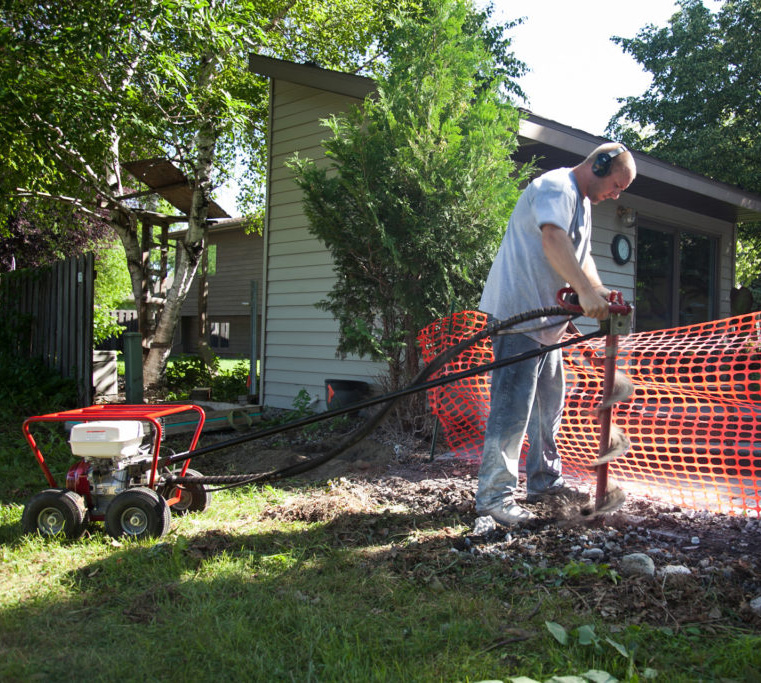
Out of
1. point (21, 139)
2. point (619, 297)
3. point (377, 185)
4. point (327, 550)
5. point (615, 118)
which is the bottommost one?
point (327, 550)

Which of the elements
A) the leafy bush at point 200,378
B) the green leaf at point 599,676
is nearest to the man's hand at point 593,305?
the green leaf at point 599,676

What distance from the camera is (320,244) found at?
745cm

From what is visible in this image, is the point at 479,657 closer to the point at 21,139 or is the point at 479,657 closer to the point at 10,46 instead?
the point at 10,46

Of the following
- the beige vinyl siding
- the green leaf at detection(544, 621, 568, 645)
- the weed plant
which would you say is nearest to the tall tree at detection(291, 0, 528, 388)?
the beige vinyl siding

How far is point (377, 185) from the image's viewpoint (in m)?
5.08

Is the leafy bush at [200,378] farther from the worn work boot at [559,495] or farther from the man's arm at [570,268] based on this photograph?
the man's arm at [570,268]

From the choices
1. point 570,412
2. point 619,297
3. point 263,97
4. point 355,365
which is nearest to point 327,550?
point 619,297

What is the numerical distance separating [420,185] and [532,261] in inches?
78.5

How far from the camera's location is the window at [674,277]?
8586 mm

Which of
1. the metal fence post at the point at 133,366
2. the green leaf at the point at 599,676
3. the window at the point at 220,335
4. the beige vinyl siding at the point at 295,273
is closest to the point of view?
the green leaf at the point at 599,676

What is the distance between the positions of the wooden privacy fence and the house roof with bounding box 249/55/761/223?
11.0 ft

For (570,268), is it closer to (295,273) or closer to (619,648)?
(619,648)

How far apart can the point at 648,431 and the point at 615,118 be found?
666 inches

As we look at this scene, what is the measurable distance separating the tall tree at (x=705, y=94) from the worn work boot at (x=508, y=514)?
13.9m
